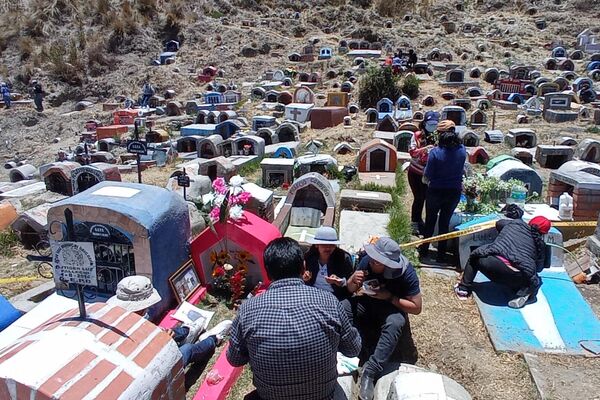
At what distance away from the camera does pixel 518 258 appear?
5348mm

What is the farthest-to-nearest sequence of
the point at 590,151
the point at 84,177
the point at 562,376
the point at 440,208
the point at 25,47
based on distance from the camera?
the point at 25,47 < the point at 590,151 < the point at 84,177 < the point at 440,208 < the point at 562,376

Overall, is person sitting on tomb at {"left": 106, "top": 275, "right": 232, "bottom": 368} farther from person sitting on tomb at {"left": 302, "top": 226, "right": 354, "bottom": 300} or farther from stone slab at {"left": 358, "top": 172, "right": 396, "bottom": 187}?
stone slab at {"left": 358, "top": 172, "right": 396, "bottom": 187}

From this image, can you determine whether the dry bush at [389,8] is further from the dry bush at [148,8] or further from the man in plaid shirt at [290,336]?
the man in plaid shirt at [290,336]

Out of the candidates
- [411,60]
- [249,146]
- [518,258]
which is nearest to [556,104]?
[411,60]

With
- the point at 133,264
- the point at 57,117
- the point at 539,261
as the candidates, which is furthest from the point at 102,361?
the point at 57,117

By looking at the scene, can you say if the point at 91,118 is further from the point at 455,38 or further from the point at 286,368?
the point at 286,368

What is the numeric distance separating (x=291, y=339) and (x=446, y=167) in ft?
13.5

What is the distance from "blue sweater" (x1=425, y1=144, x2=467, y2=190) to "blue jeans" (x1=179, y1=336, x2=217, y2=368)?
11.3ft

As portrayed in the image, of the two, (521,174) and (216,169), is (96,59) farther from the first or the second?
(521,174)

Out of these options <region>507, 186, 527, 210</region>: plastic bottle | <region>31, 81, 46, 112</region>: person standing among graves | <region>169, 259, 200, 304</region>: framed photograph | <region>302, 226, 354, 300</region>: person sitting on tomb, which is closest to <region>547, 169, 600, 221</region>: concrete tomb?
<region>507, 186, 527, 210</region>: plastic bottle

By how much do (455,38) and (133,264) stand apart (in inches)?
1344

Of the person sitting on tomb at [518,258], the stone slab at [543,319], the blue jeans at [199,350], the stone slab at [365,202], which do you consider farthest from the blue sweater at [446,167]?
A: the blue jeans at [199,350]

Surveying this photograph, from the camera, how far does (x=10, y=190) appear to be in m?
12.9

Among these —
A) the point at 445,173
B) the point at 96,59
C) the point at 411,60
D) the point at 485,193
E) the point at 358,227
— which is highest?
the point at 96,59
